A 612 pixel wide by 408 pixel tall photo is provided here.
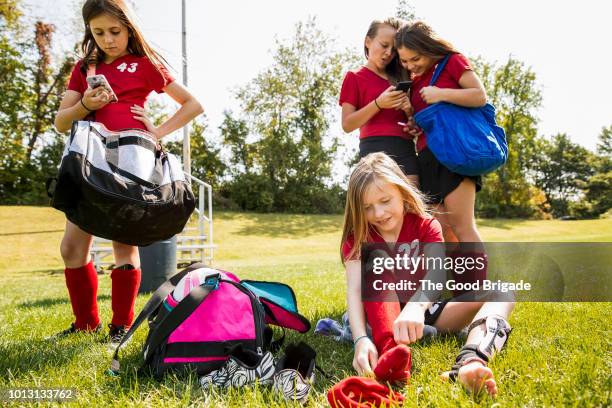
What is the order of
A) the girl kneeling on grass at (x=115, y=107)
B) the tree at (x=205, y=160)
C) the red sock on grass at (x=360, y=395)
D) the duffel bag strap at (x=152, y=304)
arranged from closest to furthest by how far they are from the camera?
1. the red sock on grass at (x=360, y=395)
2. the duffel bag strap at (x=152, y=304)
3. the girl kneeling on grass at (x=115, y=107)
4. the tree at (x=205, y=160)

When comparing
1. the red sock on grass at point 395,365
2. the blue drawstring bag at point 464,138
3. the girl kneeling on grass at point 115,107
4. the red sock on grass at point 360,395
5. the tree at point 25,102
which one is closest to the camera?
the red sock on grass at point 360,395

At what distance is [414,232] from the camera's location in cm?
218

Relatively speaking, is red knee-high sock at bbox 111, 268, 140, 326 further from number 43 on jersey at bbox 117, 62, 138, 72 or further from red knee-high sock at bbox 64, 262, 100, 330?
number 43 on jersey at bbox 117, 62, 138, 72

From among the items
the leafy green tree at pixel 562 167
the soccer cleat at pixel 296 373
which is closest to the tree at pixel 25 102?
the soccer cleat at pixel 296 373

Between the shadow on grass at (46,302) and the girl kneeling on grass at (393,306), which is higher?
the girl kneeling on grass at (393,306)

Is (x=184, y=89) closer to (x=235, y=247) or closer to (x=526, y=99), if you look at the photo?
(x=235, y=247)

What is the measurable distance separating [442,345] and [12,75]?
23.7m

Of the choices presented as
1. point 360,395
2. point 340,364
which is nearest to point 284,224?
point 340,364

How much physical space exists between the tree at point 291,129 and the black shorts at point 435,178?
18.9 m

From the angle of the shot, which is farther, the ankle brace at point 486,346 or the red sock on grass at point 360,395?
the ankle brace at point 486,346

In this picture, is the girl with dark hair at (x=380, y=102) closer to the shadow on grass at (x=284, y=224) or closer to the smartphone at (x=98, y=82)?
the smartphone at (x=98, y=82)

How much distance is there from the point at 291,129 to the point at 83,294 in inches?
869

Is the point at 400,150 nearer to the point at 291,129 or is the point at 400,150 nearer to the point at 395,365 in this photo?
the point at 395,365

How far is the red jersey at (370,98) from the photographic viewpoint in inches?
105
